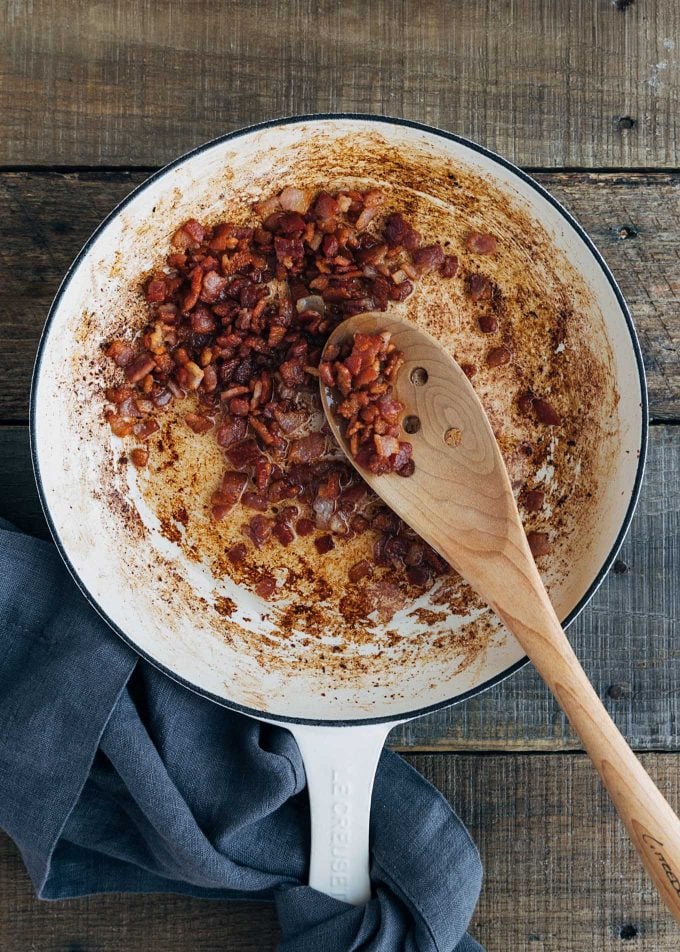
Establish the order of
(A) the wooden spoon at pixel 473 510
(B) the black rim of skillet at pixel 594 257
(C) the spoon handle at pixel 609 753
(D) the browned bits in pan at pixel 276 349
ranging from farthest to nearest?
(D) the browned bits in pan at pixel 276 349 < (B) the black rim of skillet at pixel 594 257 < (A) the wooden spoon at pixel 473 510 < (C) the spoon handle at pixel 609 753

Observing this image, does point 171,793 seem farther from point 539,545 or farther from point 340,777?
point 539,545

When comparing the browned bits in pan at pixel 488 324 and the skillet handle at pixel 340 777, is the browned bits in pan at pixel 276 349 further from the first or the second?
the skillet handle at pixel 340 777

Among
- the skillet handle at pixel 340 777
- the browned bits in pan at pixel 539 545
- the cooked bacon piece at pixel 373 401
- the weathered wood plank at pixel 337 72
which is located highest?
the weathered wood plank at pixel 337 72

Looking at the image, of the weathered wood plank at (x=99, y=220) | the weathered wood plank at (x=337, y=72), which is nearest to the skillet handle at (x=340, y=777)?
the weathered wood plank at (x=99, y=220)

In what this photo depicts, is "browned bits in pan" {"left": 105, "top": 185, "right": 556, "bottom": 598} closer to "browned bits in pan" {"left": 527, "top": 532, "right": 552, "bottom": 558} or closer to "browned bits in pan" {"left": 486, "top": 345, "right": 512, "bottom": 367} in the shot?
"browned bits in pan" {"left": 486, "top": 345, "right": 512, "bottom": 367}

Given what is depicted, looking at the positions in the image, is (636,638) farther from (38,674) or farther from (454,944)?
(38,674)

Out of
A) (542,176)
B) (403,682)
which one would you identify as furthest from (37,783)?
(542,176)
